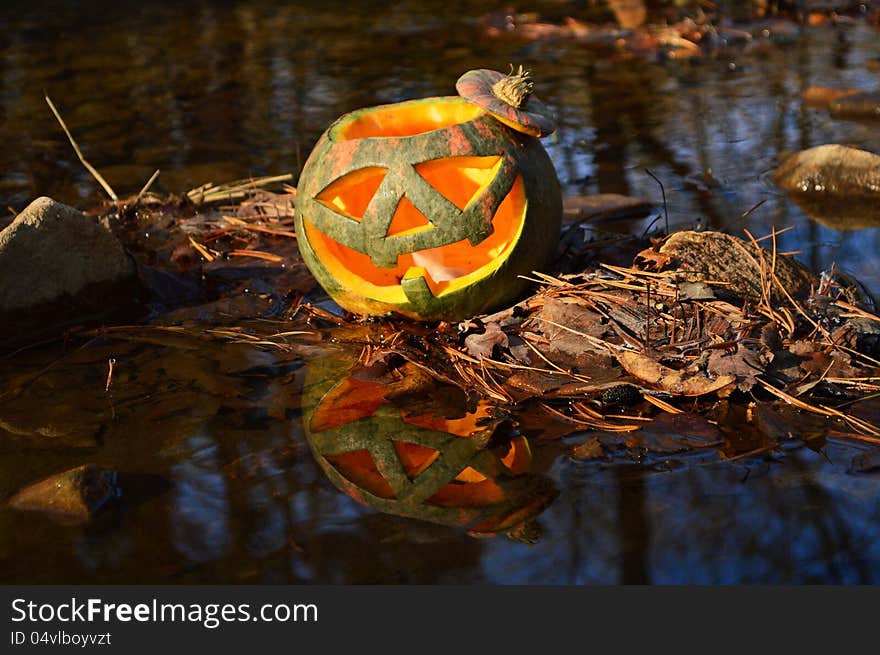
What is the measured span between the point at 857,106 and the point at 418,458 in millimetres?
6431

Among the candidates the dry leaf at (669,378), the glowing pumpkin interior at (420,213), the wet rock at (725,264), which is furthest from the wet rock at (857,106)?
the dry leaf at (669,378)

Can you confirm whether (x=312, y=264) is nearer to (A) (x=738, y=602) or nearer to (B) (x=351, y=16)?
(A) (x=738, y=602)

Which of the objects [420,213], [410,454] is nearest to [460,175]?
[420,213]

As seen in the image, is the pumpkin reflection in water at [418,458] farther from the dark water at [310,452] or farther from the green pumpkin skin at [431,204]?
the green pumpkin skin at [431,204]

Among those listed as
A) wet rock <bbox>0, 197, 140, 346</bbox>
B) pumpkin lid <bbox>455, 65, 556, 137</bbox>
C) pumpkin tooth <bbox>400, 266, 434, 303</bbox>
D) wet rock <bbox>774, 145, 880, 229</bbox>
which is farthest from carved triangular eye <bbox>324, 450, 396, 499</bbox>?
wet rock <bbox>774, 145, 880, 229</bbox>

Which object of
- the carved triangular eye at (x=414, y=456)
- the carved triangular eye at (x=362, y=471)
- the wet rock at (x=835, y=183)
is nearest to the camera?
the carved triangular eye at (x=362, y=471)

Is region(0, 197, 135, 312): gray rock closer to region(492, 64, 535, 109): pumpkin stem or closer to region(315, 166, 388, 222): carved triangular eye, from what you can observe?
region(315, 166, 388, 222): carved triangular eye

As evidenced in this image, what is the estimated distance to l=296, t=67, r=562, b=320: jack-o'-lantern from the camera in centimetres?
445

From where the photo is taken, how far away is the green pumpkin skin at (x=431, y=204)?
14.6 ft

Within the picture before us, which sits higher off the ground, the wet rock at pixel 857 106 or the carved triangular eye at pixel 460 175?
the carved triangular eye at pixel 460 175

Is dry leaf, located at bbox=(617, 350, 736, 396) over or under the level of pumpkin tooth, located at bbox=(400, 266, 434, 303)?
under

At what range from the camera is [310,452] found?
12.6ft

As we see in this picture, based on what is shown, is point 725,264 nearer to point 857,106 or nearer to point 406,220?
point 406,220

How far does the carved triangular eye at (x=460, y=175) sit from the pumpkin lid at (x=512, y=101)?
19cm
